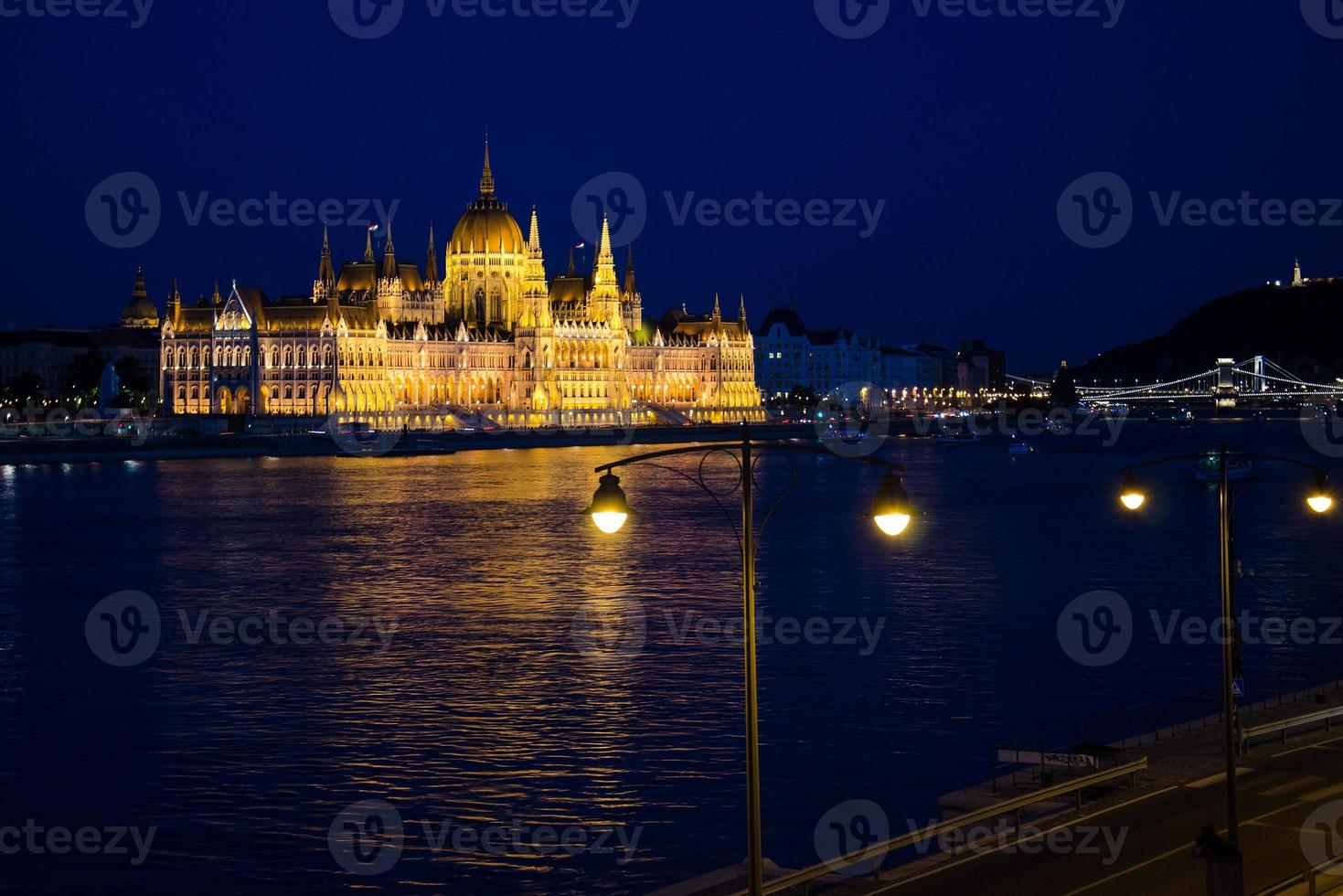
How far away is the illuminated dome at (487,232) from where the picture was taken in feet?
498

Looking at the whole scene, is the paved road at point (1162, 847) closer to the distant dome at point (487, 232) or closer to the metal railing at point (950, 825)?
the metal railing at point (950, 825)

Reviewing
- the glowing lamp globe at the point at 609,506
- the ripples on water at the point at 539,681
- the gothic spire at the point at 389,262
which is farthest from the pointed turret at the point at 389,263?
the glowing lamp globe at the point at 609,506

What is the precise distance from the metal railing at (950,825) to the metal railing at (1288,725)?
1672 mm

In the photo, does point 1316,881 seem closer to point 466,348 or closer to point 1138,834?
point 1138,834

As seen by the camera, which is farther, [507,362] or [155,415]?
[507,362]

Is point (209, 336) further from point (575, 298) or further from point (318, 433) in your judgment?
point (575, 298)

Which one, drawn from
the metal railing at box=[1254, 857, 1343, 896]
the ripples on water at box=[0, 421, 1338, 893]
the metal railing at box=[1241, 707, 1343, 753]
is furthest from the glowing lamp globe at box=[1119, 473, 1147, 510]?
the ripples on water at box=[0, 421, 1338, 893]

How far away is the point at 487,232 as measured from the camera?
498 ft

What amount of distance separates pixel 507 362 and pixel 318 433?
89.9 ft

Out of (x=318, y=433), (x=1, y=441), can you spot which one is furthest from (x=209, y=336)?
(x=1, y=441)

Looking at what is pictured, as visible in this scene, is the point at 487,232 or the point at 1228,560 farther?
the point at 487,232

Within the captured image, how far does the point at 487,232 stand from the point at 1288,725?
447ft

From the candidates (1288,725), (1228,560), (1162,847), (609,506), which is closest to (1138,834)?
(1162,847)

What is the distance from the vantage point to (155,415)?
138000 millimetres
